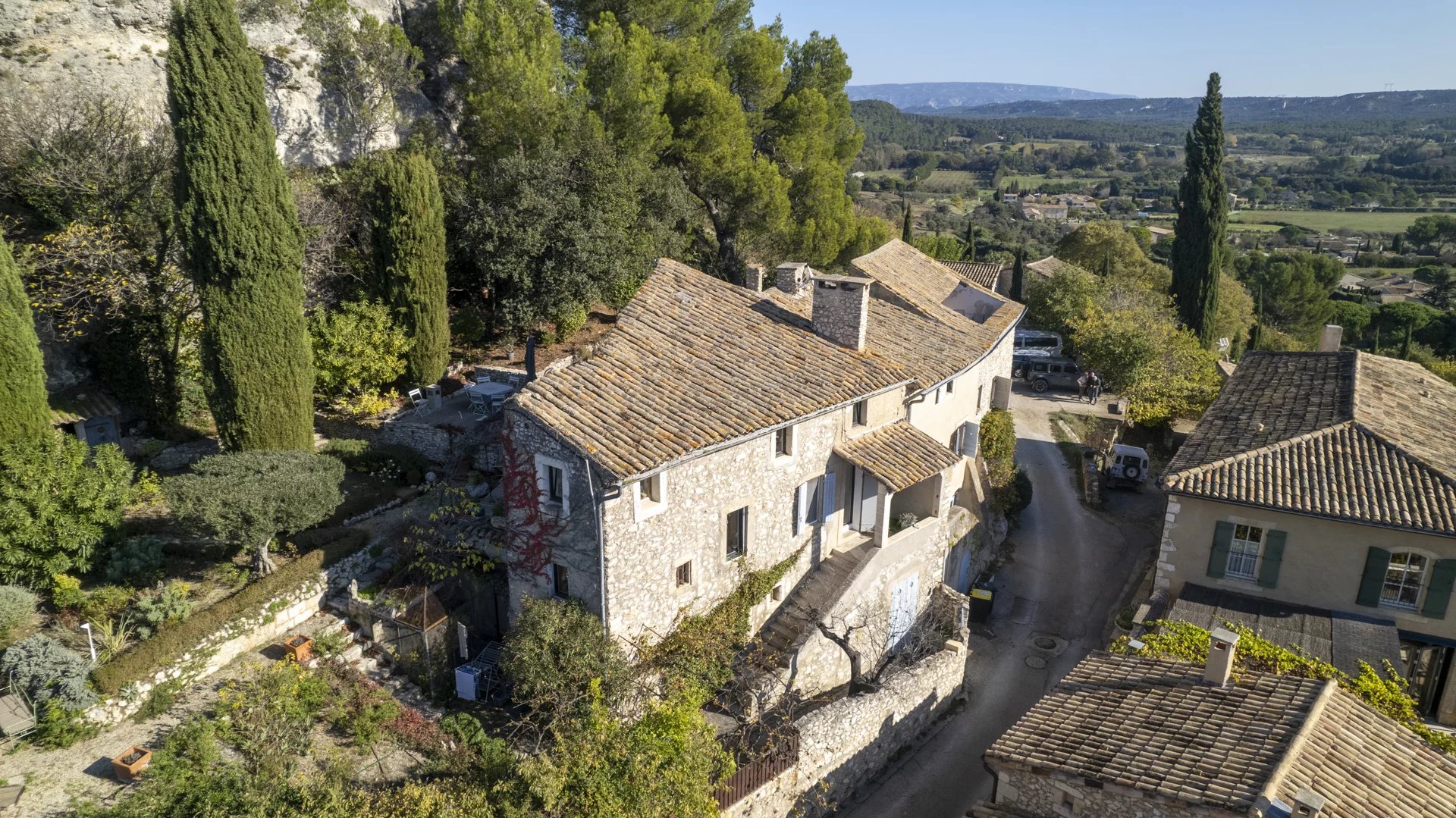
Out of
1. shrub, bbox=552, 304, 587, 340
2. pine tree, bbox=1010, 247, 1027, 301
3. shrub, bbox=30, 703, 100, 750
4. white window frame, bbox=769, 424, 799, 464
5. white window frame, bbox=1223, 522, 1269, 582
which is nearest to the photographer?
shrub, bbox=30, 703, 100, 750

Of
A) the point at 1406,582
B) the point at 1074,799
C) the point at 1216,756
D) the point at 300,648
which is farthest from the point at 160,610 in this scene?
the point at 1406,582

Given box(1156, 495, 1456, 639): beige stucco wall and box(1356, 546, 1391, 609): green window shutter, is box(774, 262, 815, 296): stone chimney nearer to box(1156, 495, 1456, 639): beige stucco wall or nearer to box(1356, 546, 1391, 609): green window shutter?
box(1156, 495, 1456, 639): beige stucco wall

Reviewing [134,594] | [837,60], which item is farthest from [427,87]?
[134,594]

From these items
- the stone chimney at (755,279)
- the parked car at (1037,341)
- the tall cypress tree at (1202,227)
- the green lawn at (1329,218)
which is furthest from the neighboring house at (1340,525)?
the green lawn at (1329,218)

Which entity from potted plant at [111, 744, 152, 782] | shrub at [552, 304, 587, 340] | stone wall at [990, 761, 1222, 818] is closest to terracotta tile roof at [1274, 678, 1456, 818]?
stone wall at [990, 761, 1222, 818]

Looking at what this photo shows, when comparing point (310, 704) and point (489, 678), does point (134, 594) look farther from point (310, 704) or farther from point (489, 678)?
point (489, 678)

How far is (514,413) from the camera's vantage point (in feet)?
61.0

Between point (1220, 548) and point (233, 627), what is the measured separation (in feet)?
78.5

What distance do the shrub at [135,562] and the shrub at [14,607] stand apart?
62.1 inches

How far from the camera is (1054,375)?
4947 cm

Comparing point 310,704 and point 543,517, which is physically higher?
point 543,517

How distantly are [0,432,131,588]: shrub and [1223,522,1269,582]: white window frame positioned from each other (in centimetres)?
2717

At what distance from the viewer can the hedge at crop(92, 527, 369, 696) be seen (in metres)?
17.1

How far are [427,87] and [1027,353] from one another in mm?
37088
